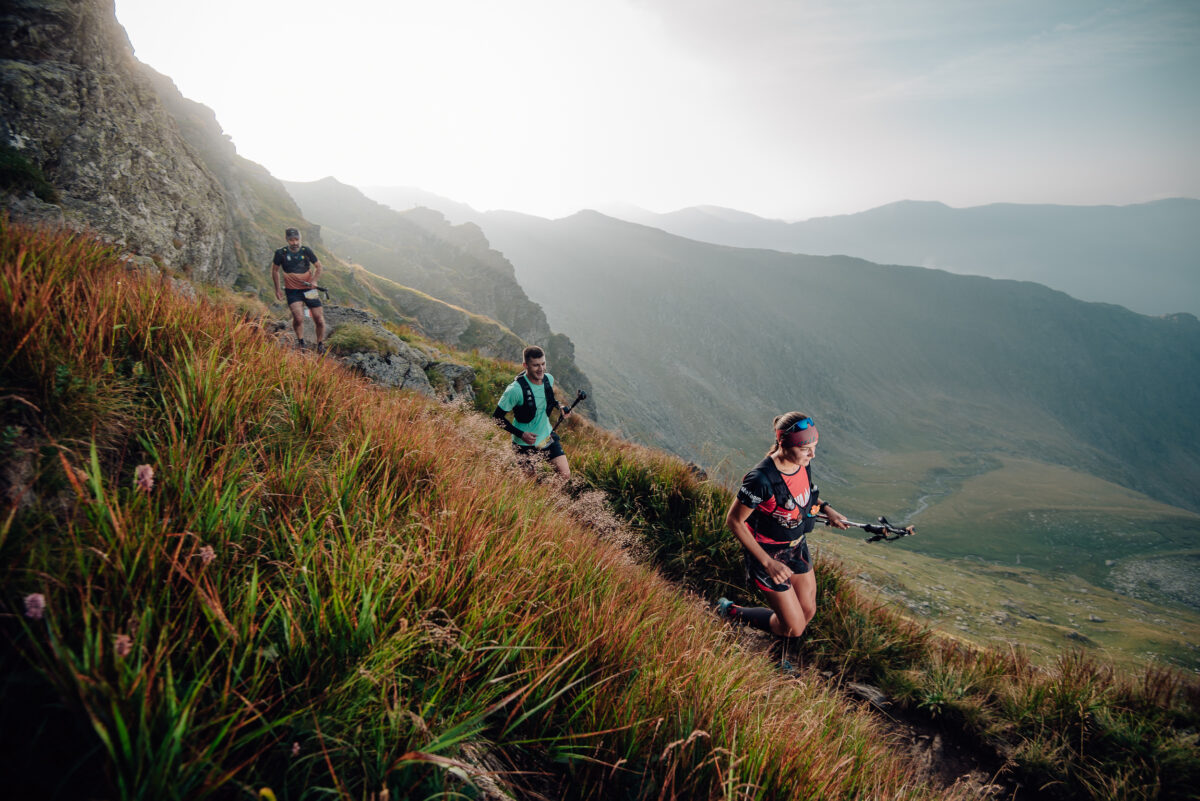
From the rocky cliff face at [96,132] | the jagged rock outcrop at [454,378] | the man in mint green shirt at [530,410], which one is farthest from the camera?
the jagged rock outcrop at [454,378]

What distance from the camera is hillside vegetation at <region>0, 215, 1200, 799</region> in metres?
1.14

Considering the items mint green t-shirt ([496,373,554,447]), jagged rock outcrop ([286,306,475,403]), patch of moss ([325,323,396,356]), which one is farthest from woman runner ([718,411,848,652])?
patch of moss ([325,323,396,356])

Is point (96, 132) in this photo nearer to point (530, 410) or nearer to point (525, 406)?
point (525, 406)

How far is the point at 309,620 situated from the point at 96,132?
1688 cm

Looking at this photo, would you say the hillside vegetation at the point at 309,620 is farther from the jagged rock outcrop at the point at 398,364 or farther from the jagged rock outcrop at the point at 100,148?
the jagged rock outcrop at the point at 398,364

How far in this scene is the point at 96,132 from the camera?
36.2 ft

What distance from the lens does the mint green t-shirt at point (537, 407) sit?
6.98 metres

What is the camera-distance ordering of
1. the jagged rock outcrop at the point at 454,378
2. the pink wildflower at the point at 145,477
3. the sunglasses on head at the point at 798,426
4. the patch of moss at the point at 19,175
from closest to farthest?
the pink wildflower at the point at 145,477 < the sunglasses on head at the point at 798,426 < the patch of moss at the point at 19,175 < the jagged rock outcrop at the point at 454,378

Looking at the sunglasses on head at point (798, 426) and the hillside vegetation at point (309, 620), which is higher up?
the sunglasses on head at point (798, 426)

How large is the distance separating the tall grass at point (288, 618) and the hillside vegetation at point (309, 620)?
1 centimetres

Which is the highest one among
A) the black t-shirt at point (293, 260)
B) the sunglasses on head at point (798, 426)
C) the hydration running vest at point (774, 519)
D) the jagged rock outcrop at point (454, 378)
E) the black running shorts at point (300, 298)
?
the black t-shirt at point (293, 260)

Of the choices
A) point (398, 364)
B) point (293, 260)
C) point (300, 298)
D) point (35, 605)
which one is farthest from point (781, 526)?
point (293, 260)

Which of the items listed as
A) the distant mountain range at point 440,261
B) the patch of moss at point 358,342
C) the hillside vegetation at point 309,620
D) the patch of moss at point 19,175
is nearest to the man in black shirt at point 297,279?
the patch of moss at point 358,342

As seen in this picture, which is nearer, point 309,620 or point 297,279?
point 309,620
